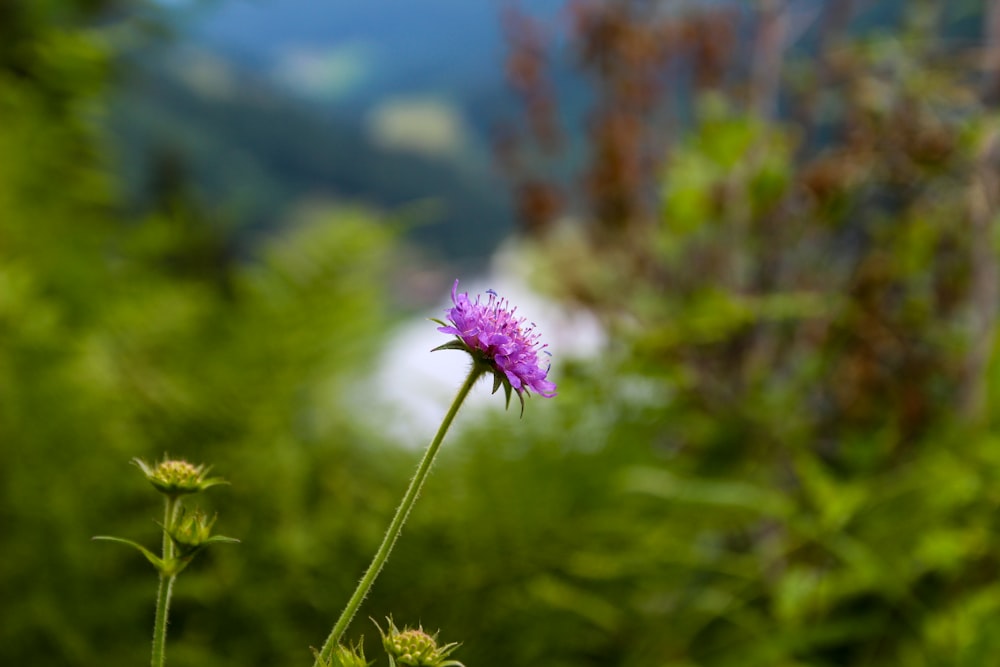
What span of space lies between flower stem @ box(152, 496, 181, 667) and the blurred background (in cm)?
56

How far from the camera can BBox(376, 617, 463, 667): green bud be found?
290mm

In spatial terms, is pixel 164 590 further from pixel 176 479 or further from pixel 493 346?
pixel 493 346

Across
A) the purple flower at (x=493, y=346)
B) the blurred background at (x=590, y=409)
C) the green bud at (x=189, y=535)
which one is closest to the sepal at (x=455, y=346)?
the purple flower at (x=493, y=346)

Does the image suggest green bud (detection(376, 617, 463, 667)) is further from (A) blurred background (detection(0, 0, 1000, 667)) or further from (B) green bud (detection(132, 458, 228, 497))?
(A) blurred background (detection(0, 0, 1000, 667))

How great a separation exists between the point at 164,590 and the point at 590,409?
127cm

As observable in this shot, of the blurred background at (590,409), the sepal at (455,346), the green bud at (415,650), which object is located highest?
the blurred background at (590,409)

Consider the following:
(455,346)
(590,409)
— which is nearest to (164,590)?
(455,346)

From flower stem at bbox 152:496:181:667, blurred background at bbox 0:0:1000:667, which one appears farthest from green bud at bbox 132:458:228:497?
blurred background at bbox 0:0:1000:667

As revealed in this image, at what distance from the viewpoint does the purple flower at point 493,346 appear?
14.7 inches

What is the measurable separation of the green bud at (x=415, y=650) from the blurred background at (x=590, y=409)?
1.97 feet

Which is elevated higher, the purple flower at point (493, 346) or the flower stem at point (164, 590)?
the purple flower at point (493, 346)

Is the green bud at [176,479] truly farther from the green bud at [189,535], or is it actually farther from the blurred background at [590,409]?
the blurred background at [590,409]

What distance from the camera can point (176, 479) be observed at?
0.34m

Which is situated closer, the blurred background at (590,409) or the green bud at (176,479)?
the green bud at (176,479)
